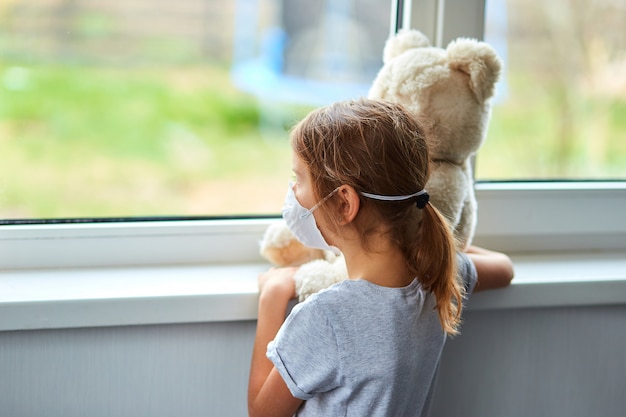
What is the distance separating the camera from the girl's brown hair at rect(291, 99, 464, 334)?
32.4 inches

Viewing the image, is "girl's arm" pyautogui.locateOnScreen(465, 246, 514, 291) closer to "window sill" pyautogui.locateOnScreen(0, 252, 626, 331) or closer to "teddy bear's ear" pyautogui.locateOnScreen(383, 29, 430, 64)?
"window sill" pyautogui.locateOnScreen(0, 252, 626, 331)

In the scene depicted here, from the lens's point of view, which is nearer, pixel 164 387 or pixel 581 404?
pixel 164 387

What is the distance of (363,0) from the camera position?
118 centimetres

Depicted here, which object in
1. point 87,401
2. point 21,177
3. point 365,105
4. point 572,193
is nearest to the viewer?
point 365,105

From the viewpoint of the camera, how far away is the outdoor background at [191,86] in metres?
1.08

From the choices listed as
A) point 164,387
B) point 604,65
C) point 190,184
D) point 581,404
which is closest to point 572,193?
point 604,65

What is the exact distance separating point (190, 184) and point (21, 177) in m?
0.26

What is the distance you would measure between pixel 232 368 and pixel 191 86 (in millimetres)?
444

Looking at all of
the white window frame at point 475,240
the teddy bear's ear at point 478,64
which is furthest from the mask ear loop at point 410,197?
the white window frame at point 475,240

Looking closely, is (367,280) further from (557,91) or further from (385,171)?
(557,91)

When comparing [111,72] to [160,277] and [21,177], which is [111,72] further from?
[160,277]

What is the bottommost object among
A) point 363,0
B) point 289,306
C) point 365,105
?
point 289,306

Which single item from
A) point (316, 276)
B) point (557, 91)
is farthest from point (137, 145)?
point (557, 91)

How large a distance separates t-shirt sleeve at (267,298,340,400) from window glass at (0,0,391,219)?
1.31 ft
